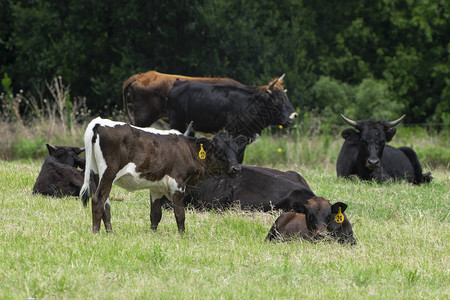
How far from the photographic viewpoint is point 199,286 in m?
6.27

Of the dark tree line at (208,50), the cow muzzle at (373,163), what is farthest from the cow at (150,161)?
the dark tree line at (208,50)

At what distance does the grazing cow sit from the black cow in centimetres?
621

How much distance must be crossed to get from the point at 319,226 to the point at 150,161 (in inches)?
76.8

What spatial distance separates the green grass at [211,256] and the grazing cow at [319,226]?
184mm

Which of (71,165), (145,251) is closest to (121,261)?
(145,251)

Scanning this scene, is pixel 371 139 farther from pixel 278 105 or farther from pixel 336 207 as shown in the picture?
pixel 336 207

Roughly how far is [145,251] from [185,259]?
1.30ft

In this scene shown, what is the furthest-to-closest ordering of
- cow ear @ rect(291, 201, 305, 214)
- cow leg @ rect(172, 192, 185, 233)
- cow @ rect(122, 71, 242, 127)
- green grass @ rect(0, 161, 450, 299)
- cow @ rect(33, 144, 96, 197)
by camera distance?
1. cow @ rect(122, 71, 242, 127)
2. cow @ rect(33, 144, 96, 197)
3. cow ear @ rect(291, 201, 305, 214)
4. cow leg @ rect(172, 192, 185, 233)
5. green grass @ rect(0, 161, 450, 299)

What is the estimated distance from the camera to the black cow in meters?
14.8

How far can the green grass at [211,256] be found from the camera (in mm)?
6137

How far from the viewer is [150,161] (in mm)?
8461

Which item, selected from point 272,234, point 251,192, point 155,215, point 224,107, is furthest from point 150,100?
point 272,234

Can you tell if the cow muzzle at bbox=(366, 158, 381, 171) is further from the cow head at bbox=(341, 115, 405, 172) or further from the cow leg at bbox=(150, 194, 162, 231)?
the cow leg at bbox=(150, 194, 162, 231)

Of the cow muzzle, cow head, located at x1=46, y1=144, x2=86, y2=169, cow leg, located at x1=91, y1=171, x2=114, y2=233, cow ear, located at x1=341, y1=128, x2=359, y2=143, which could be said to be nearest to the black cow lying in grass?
cow leg, located at x1=91, y1=171, x2=114, y2=233
